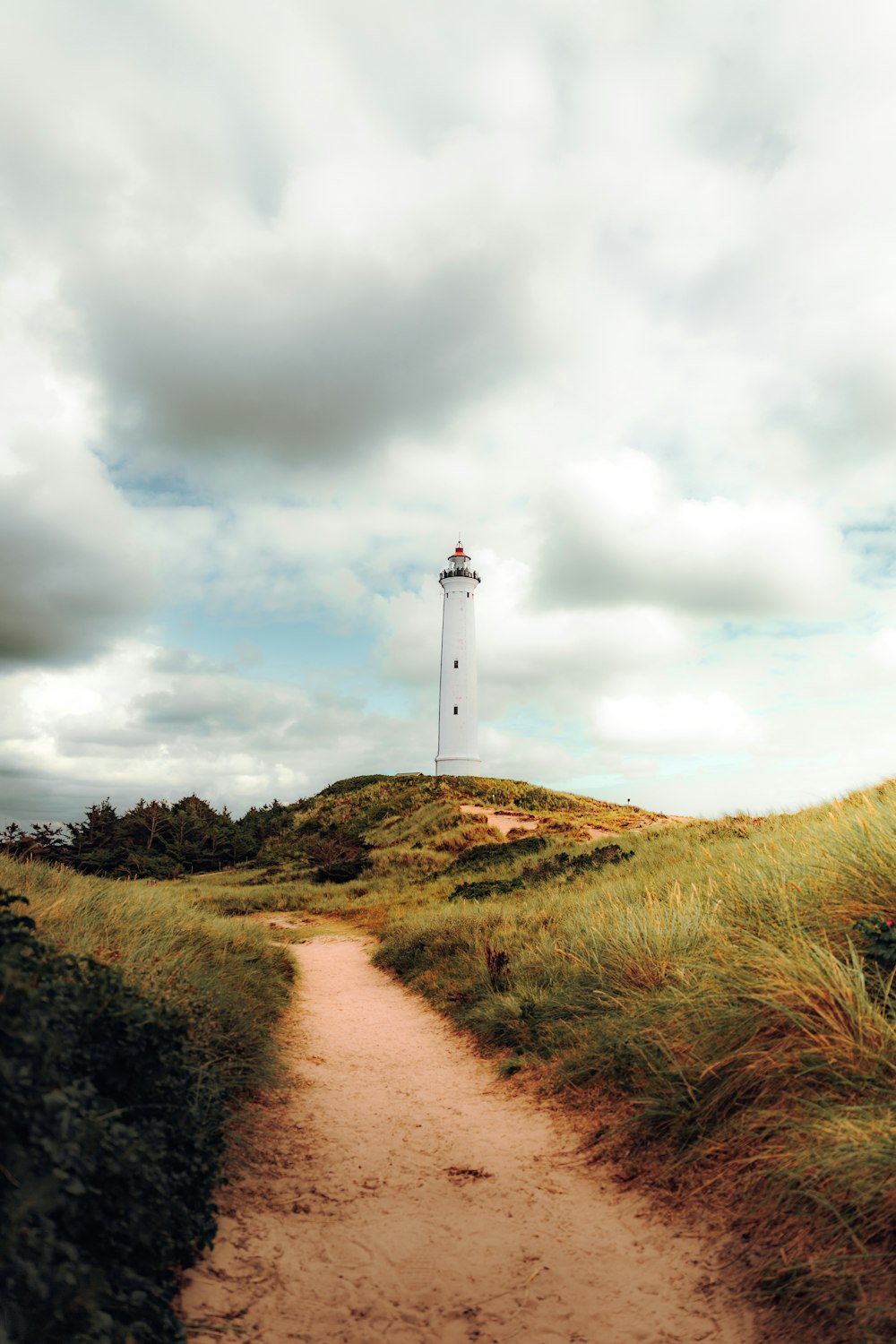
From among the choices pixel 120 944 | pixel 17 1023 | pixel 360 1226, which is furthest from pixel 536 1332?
pixel 120 944

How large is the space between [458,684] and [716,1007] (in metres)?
46.4

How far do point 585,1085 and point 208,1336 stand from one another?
3.52 metres

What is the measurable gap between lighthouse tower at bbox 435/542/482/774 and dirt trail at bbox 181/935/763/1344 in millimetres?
44740

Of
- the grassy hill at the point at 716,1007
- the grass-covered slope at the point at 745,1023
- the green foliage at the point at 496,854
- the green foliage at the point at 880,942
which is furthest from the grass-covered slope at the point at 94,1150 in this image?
the green foliage at the point at 496,854

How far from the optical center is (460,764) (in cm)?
5116

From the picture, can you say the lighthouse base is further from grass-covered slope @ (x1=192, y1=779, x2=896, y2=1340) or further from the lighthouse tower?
grass-covered slope @ (x1=192, y1=779, x2=896, y2=1340)

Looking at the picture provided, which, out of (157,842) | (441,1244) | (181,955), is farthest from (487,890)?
(157,842)

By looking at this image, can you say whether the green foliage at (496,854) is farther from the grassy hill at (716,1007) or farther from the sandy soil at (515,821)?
the grassy hill at (716,1007)

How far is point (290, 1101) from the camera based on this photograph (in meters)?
6.21

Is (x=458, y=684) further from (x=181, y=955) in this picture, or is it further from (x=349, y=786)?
(x=181, y=955)

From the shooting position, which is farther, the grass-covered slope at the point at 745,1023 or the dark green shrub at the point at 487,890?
the dark green shrub at the point at 487,890

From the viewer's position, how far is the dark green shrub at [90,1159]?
7.24ft

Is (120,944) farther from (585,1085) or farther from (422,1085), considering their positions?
(585,1085)

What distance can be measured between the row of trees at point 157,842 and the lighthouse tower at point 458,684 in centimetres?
1441
